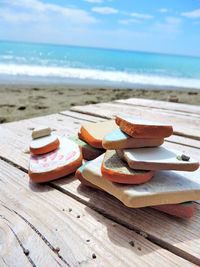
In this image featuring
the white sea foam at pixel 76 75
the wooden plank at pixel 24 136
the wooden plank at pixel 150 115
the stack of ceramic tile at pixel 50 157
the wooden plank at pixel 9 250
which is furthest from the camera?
the white sea foam at pixel 76 75

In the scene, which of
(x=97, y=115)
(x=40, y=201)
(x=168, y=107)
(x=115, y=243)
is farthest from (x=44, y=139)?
(x=168, y=107)

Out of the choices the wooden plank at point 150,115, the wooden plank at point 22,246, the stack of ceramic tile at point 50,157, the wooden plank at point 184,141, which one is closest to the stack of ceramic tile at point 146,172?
the stack of ceramic tile at point 50,157

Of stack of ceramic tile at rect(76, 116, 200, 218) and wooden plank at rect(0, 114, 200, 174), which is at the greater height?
stack of ceramic tile at rect(76, 116, 200, 218)

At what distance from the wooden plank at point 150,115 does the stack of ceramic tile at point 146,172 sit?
0.92 metres

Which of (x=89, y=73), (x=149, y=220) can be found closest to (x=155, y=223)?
(x=149, y=220)

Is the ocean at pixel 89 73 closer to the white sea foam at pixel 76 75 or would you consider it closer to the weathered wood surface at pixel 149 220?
the white sea foam at pixel 76 75

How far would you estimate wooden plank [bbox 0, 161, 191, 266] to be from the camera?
64cm

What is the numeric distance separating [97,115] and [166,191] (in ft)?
4.79

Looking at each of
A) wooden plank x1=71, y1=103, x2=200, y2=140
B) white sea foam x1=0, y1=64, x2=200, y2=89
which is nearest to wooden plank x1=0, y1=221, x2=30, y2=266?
wooden plank x1=71, y1=103, x2=200, y2=140

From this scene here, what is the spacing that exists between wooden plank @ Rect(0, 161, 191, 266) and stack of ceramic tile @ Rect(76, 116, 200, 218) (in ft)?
0.36

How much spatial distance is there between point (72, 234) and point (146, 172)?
31 centimetres

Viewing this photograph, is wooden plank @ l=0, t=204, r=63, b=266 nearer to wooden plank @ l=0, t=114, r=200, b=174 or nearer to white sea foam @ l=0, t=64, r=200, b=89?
wooden plank @ l=0, t=114, r=200, b=174

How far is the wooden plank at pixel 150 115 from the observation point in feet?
5.79

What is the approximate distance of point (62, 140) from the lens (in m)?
1.20
